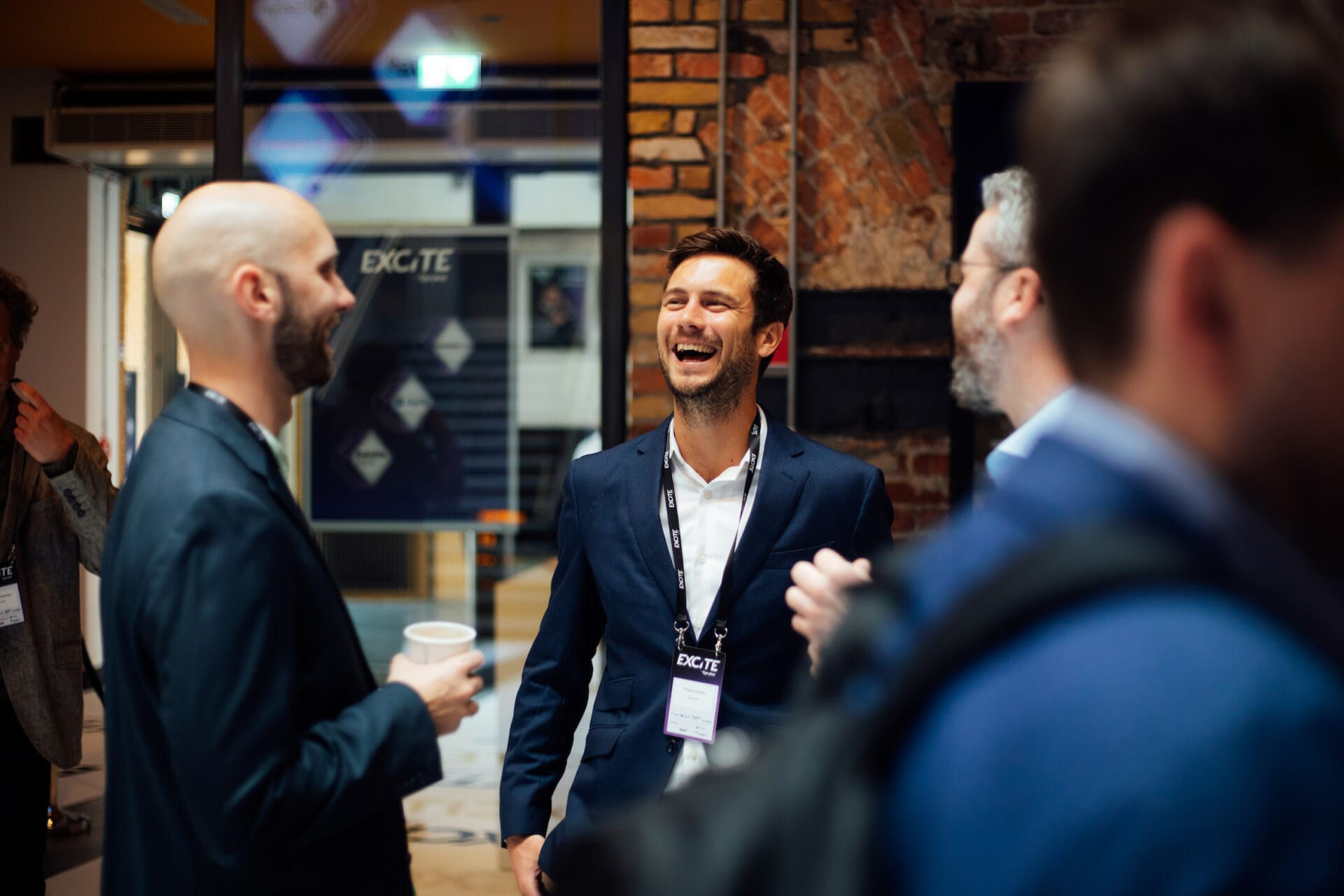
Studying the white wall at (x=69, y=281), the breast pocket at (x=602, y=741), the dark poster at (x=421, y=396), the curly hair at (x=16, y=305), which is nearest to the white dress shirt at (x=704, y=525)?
the breast pocket at (x=602, y=741)

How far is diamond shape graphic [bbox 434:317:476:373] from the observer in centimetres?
526

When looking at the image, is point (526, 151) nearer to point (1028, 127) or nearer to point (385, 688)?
point (385, 688)

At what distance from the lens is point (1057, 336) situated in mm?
632

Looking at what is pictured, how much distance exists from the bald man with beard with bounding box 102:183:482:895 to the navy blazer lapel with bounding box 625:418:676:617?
66 centimetres

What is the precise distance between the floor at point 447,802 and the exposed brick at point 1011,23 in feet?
10.4

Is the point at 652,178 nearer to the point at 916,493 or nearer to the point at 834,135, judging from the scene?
the point at 834,135

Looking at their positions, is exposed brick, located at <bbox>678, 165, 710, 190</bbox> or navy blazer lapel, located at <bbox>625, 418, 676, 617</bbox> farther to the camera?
exposed brick, located at <bbox>678, 165, 710, 190</bbox>

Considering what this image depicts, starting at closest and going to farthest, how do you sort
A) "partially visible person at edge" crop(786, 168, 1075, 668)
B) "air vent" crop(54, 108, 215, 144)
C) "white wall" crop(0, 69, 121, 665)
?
"partially visible person at edge" crop(786, 168, 1075, 668) < "air vent" crop(54, 108, 215, 144) < "white wall" crop(0, 69, 121, 665)

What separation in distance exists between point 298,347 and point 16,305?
2.10 metres

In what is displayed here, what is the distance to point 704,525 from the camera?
2.24 metres

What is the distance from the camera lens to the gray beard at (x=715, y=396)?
2.30 meters

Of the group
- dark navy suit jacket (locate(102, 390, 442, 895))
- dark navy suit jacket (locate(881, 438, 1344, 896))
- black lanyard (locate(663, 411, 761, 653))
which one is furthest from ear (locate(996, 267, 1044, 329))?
dark navy suit jacket (locate(881, 438, 1344, 896))

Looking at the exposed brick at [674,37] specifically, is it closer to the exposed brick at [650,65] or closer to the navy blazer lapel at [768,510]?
the exposed brick at [650,65]

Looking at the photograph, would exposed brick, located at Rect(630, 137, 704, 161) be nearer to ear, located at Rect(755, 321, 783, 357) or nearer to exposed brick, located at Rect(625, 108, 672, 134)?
exposed brick, located at Rect(625, 108, 672, 134)
